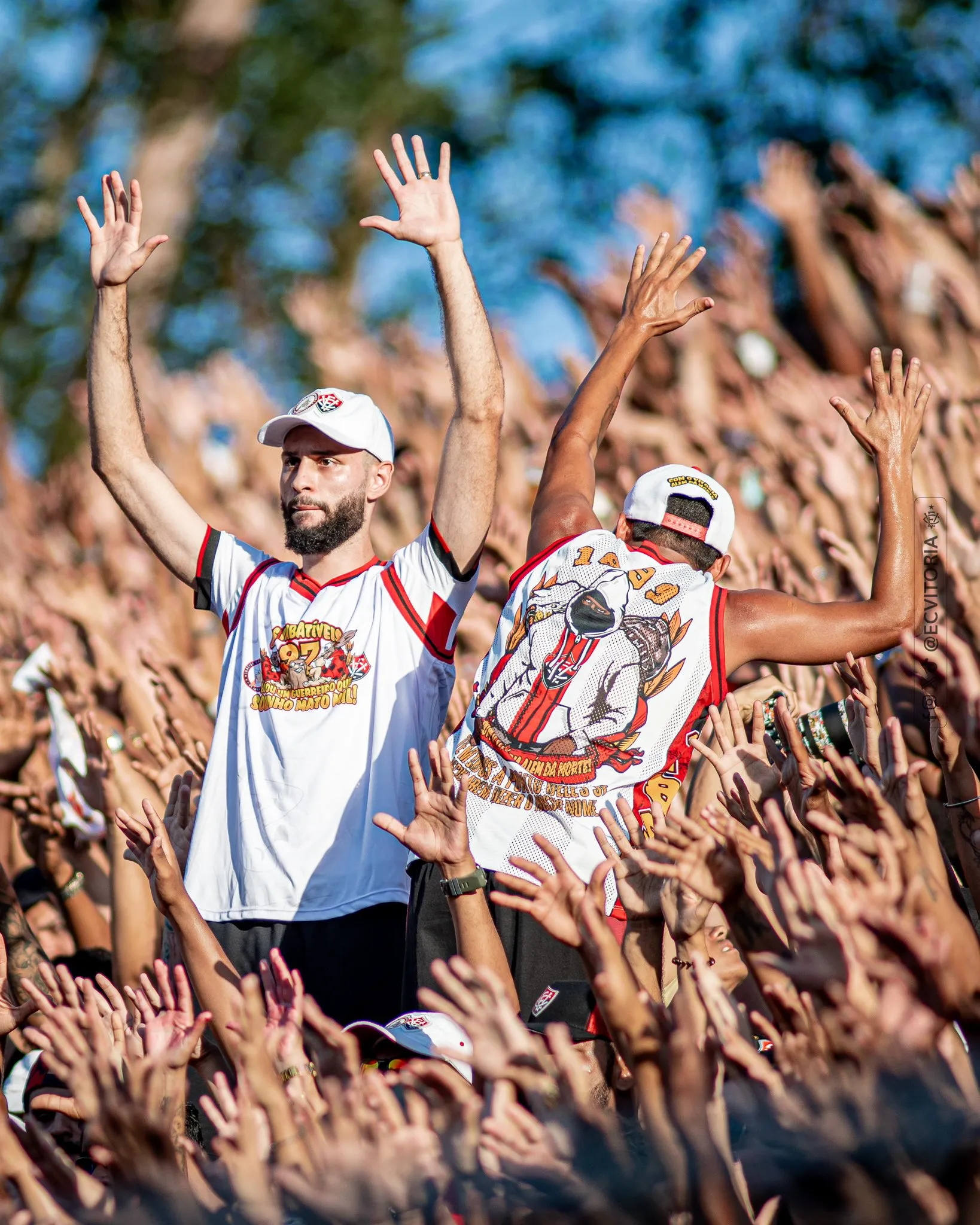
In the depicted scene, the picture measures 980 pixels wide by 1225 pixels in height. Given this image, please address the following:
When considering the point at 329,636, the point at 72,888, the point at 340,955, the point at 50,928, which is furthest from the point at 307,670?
the point at 50,928

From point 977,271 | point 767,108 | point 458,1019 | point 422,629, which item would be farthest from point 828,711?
point 767,108

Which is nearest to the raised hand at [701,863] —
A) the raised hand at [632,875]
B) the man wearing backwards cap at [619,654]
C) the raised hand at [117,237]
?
the raised hand at [632,875]

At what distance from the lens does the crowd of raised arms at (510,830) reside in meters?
1.92

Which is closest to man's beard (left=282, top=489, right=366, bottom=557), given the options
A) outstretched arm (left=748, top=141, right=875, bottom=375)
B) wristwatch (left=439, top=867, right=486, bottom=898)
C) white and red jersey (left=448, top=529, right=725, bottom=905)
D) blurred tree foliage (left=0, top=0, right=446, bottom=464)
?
white and red jersey (left=448, top=529, right=725, bottom=905)

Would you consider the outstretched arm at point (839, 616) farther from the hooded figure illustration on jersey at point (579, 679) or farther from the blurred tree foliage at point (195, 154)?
the blurred tree foliage at point (195, 154)

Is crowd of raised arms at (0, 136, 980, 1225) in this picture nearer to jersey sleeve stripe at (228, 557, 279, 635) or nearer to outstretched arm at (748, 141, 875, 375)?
jersey sleeve stripe at (228, 557, 279, 635)

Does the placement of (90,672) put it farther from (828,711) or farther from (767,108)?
(767,108)

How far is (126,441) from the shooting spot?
372cm

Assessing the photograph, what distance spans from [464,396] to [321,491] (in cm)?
49

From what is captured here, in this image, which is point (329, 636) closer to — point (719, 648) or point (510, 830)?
point (510, 830)

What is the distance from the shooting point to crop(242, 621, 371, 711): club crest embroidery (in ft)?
11.2

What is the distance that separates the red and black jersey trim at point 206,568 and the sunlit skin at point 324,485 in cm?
23

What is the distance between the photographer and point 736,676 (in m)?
3.64

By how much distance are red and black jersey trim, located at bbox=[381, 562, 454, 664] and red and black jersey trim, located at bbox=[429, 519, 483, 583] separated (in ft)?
0.41
